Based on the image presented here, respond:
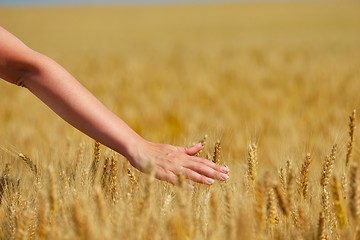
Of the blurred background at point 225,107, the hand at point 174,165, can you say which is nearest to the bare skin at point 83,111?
the hand at point 174,165

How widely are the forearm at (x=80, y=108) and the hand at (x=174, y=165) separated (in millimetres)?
28

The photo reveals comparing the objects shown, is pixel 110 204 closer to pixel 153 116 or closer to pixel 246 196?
pixel 246 196

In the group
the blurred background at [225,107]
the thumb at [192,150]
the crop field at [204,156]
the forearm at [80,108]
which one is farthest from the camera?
the blurred background at [225,107]

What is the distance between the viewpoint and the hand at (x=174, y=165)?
1.15 meters

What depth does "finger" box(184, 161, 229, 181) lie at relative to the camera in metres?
1.17

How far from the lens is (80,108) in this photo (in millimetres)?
1133

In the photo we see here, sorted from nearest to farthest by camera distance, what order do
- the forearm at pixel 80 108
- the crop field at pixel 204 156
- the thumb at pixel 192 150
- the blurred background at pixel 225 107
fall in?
the crop field at pixel 204 156 → the forearm at pixel 80 108 → the thumb at pixel 192 150 → the blurred background at pixel 225 107

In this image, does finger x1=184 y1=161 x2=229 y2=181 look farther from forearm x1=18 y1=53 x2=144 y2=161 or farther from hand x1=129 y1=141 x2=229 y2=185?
forearm x1=18 y1=53 x2=144 y2=161

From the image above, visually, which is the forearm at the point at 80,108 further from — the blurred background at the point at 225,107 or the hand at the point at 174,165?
the blurred background at the point at 225,107

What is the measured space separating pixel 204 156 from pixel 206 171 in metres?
0.29

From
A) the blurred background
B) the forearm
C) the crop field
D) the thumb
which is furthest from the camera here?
the blurred background

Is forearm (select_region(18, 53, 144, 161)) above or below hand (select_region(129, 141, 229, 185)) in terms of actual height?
above

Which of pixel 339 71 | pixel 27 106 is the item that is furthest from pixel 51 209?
pixel 339 71

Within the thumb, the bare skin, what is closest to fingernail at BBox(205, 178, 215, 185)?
the bare skin
